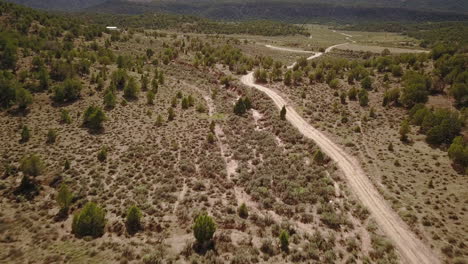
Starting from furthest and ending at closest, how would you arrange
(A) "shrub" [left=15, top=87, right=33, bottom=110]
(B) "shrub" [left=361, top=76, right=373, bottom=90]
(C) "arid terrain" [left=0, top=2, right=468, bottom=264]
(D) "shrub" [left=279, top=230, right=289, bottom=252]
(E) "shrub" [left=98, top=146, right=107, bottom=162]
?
(B) "shrub" [left=361, top=76, right=373, bottom=90] < (A) "shrub" [left=15, top=87, right=33, bottom=110] < (E) "shrub" [left=98, top=146, right=107, bottom=162] < (C) "arid terrain" [left=0, top=2, right=468, bottom=264] < (D) "shrub" [left=279, top=230, right=289, bottom=252]

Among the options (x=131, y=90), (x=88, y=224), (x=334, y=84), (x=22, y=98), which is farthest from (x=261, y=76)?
(x=88, y=224)

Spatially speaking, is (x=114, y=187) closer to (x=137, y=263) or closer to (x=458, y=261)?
(x=137, y=263)

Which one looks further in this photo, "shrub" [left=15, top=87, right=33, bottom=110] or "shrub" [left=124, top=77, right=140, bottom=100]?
"shrub" [left=124, top=77, right=140, bottom=100]

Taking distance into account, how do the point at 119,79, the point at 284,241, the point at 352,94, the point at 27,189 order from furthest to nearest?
the point at 119,79 < the point at 352,94 < the point at 27,189 < the point at 284,241

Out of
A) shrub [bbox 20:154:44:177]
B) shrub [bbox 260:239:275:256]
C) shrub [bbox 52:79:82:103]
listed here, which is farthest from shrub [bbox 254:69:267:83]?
shrub [bbox 260:239:275:256]

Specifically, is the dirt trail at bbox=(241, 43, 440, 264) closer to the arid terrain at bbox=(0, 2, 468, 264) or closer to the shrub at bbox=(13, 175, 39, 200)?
the arid terrain at bbox=(0, 2, 468, 264)

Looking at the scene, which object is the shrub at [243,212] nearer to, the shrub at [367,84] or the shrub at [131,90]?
the shrub at [131,90]

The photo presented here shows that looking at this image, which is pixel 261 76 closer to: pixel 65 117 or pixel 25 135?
pixel 65 117
